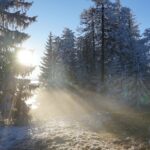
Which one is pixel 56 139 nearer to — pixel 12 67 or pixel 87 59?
pixel 12 67

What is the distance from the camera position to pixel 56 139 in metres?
17.6

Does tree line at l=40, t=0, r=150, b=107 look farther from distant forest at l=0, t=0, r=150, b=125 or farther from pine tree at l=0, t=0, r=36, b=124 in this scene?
pine tree at l=0, t=0, r=36, b=124

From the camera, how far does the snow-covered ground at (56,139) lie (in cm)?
1603

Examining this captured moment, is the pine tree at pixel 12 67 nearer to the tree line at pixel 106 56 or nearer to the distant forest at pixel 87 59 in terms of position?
the distant forest at pixel 87 59

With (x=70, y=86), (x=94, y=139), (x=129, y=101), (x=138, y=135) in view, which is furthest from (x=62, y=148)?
(x=70, y=86)

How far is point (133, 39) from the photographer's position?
4809 centimetres

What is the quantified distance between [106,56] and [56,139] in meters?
30.9

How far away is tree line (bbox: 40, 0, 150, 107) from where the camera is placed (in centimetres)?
3878

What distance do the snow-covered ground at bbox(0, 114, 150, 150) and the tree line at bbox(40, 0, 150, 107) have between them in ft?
50.9

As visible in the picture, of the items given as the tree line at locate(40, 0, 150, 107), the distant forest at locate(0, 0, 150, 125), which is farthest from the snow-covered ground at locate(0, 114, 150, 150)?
the tree line at locate(40, 0, 150, 107)

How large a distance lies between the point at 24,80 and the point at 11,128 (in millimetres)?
5360

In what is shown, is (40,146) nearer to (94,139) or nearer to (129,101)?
(94,139)

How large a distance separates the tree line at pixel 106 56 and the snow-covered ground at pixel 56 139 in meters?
15.5

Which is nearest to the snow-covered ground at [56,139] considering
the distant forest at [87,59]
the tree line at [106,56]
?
the distant forest at [87,59]
